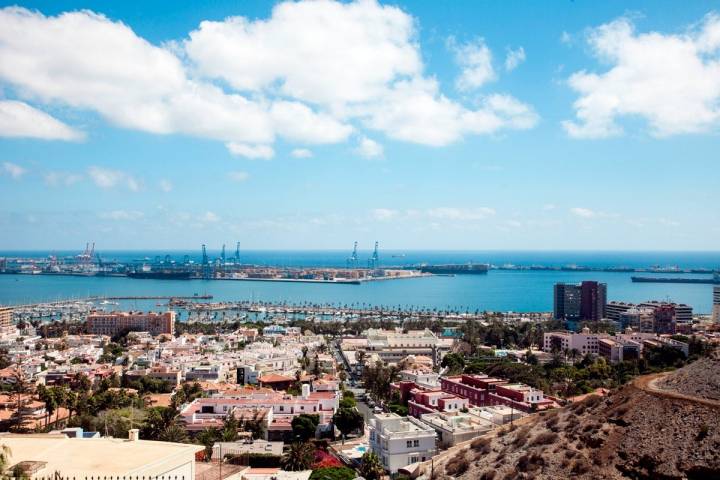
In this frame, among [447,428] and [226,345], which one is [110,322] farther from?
[447,428]

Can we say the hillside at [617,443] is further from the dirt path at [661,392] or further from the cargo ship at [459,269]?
the cargo ship at [459,269]

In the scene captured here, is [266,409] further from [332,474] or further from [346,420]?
[332,474]

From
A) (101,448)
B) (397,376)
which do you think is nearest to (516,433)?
(101,448)

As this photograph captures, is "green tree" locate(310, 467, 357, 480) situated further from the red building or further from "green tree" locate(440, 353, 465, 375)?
"green tree" locate(440, 353, 465, 375)

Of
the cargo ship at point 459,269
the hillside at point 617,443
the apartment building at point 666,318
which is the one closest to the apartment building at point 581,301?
the apartment building at point 666,318

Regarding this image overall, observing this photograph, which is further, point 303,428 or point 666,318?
point 666,318

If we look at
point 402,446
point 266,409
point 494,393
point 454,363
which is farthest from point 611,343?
point 402,446

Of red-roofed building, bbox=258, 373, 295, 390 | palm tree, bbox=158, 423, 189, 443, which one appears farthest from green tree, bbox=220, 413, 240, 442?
red-roofed building, bbox=258, 373, 295, 390
